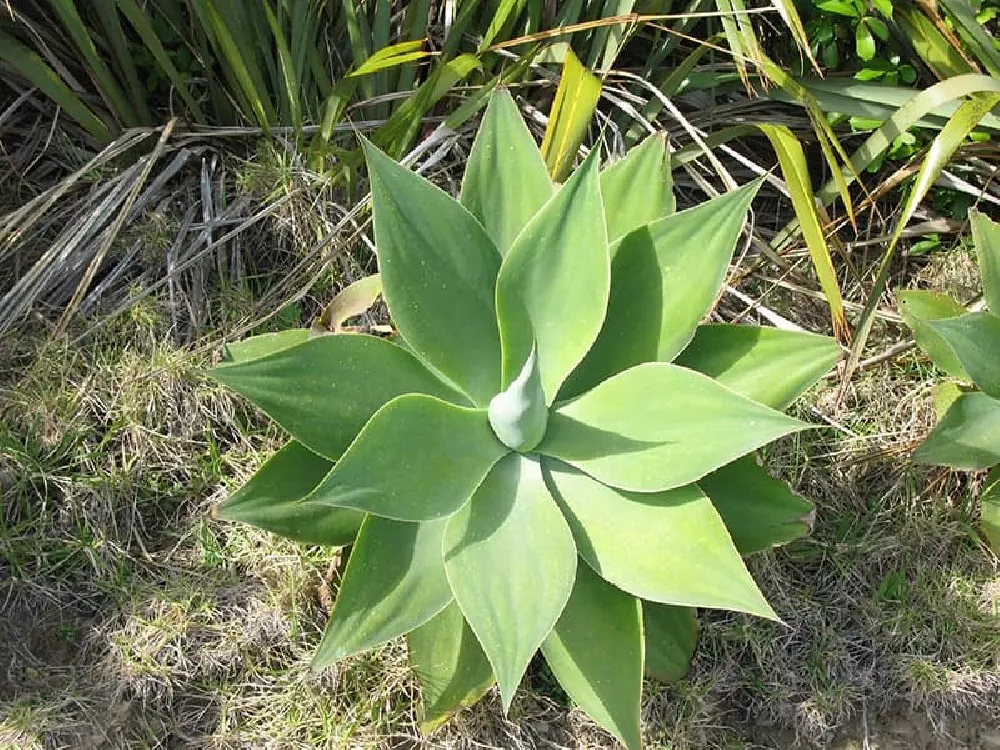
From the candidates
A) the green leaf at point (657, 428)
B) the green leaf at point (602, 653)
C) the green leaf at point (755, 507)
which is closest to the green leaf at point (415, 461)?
the green leaf at point (657, 428)

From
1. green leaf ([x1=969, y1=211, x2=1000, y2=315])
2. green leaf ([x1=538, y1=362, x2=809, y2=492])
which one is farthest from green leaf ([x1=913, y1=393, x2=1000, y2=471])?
green leaf ([x1=538, y1=362, x2=809, y2=492])

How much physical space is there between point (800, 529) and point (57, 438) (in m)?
1.24

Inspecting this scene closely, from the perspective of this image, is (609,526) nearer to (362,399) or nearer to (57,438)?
(362,399)

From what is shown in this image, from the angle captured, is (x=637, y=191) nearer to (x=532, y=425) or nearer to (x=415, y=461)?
(x=532, y=425)

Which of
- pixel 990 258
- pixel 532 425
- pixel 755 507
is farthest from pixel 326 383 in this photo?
pixel 990 258

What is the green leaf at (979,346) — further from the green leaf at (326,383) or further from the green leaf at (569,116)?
the green leaf at (326,383)

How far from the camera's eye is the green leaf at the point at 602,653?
124 centimetres

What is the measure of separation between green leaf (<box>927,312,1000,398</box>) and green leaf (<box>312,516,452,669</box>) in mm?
847

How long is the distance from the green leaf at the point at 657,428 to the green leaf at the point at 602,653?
0.53ft

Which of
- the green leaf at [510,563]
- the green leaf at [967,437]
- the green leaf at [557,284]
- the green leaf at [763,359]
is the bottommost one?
the green leaf at [967,437]

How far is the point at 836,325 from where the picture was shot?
5.42ft

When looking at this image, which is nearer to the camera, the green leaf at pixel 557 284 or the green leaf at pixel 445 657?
the green leaf at pixel 557 284

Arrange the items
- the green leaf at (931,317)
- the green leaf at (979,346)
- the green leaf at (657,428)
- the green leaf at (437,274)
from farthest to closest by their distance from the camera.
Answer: the green leaf at (931,317)
the green leaf at (979,346)
the green leaf at (437,274)
the green leaf at (657,428)

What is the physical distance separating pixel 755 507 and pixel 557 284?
411 mm
